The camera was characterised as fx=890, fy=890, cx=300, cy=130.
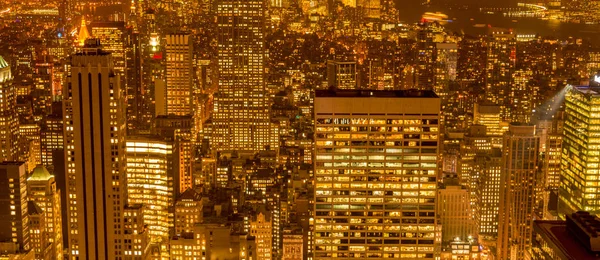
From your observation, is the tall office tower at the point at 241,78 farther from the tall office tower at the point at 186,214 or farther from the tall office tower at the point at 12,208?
the tall office tower at the point at 12,208

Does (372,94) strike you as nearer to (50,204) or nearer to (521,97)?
(50,204)

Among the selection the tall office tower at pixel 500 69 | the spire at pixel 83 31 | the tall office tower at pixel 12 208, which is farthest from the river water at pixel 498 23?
the tall office tower at pixel 12 208

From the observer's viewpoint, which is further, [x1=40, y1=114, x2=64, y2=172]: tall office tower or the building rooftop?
[x1=40, y1=114, x2=64, y2=172]: tall office tower

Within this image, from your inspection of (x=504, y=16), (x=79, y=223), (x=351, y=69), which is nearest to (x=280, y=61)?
(x=351, y=69)

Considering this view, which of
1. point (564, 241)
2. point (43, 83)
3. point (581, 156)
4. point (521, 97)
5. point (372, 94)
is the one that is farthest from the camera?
point (43, 83)

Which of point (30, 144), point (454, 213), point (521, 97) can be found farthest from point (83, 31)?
point (521, 97)

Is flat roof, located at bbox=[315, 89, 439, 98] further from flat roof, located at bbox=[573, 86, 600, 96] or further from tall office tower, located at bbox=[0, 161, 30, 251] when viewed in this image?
tall office tower, located at bbox=[0, 161, 30, 251]

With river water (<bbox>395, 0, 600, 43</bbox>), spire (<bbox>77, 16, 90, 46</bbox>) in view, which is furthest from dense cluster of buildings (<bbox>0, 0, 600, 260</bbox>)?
river water (<bbox>395, 0, 600, 43</bbox>)
